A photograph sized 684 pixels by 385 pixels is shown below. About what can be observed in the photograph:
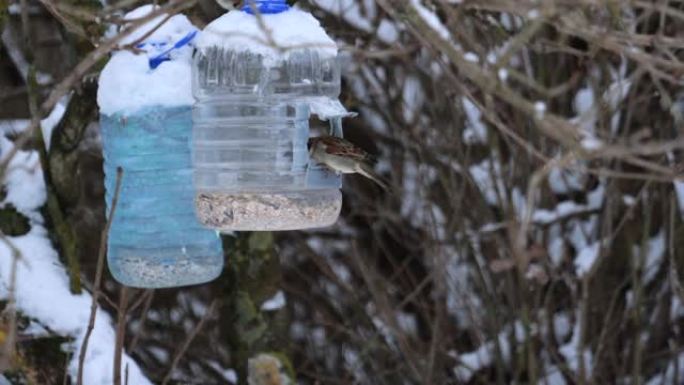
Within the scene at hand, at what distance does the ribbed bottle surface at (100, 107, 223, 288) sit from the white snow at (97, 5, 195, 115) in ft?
0.22

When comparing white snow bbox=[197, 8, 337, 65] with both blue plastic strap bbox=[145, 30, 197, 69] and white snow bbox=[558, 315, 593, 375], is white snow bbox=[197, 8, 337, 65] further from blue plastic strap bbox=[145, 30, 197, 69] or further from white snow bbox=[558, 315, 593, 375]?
white snow bbox=[558, 315, 593, 375]

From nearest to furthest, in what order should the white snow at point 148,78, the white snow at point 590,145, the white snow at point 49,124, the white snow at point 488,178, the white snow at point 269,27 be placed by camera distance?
the white snow at point 590,145, the white snow at point 269,27, the white snow at point 148,78, the white snow at point 49,124, the white snow at point 488,178

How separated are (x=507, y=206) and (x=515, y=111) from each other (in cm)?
44

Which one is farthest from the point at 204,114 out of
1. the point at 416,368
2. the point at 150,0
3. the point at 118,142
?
the point at 416,368

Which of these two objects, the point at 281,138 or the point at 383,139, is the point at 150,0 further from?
the point at 383,139

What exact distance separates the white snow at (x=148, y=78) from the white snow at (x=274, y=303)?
1.63 metres

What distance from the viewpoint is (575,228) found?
6.64 metres

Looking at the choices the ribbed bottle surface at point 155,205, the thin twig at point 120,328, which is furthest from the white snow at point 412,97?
the thin twig at point 120,328

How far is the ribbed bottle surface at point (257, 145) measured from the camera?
3951 mm

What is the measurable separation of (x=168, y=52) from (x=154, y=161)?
1.43 ft

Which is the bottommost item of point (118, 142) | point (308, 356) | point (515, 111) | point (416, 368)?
point (308, 356)

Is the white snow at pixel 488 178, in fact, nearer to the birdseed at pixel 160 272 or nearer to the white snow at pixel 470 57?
the white snow at pixel 470 57

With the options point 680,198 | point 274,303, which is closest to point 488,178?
point 680,198

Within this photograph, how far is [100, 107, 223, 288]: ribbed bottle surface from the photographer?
4.28 m
